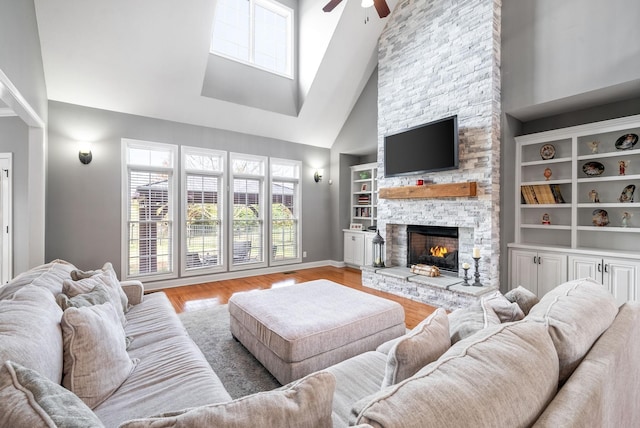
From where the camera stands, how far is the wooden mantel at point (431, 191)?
3976mm

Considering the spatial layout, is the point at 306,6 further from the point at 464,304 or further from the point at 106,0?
the point at 464,304

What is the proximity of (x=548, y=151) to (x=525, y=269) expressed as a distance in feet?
5.50

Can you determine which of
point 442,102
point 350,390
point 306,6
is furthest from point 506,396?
point 306,6

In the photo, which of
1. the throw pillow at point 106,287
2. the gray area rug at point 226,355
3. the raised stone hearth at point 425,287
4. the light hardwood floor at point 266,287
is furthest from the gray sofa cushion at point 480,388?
the raised stone hearth at point 425,287

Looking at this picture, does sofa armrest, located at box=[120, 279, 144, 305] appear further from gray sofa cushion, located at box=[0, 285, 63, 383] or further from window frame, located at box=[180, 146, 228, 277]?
window frame, located at box=[180, 146, 228, 277]

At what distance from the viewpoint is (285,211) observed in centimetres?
653

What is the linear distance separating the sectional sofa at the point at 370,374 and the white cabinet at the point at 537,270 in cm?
260

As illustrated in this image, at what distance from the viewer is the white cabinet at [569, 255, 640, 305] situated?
10.4 feet

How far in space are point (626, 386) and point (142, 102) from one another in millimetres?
5989

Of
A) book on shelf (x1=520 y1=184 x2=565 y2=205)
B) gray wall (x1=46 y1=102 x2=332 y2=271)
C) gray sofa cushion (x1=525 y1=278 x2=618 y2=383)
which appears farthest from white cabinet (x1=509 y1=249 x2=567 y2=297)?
gray wall (x1=46 y1=102 x2=332 y2=271)

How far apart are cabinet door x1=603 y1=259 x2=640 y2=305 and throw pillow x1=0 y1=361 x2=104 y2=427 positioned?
4654mm

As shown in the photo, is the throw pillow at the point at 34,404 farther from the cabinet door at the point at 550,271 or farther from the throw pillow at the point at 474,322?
the cabinet door at the point at 550,271

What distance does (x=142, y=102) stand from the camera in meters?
4.69

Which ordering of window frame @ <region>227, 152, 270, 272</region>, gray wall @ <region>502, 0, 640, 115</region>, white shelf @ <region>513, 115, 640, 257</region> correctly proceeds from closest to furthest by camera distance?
gray wall @ <region>502, 0, 640, 115</region>, white shelf @ <region>513, 115, 640, 257</region>, window frame @ <region>227, 152, 270, 272</region>
